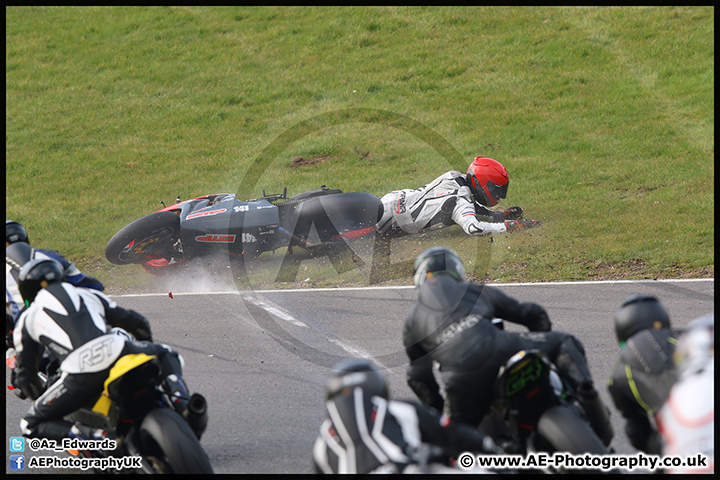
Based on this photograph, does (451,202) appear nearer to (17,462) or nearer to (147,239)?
(147,239)

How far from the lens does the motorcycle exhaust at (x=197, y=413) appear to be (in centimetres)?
438

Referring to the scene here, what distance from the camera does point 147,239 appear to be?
10.0m

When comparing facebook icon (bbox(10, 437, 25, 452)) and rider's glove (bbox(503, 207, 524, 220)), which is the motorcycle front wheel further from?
rider's glove (bbox(503, 207, 524, 220))

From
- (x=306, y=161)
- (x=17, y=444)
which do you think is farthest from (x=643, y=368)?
(x=306, y=161)

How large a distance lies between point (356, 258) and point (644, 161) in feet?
20.8

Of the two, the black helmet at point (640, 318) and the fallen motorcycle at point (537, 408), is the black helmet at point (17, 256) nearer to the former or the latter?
the fallen motorcycle at point (537, 408)

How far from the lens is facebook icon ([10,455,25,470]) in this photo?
17.2 feet

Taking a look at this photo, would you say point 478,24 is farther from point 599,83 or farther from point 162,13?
point 162,13

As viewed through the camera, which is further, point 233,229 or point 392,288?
point 233,229

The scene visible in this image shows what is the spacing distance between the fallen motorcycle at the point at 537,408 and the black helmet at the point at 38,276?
3191mm

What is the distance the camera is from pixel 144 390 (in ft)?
14.2

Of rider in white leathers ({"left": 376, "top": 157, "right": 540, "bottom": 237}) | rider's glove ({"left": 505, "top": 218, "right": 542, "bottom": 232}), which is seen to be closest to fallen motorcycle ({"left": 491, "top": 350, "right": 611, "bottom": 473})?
rider's glove ({"left": 505, "top": 218, "right": 542, "bottom": 232})

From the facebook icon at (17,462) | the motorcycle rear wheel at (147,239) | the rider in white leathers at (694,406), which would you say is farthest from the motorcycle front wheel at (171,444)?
the motorcycle rear wheel at (147,239)

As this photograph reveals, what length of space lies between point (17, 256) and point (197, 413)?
8.14ft
